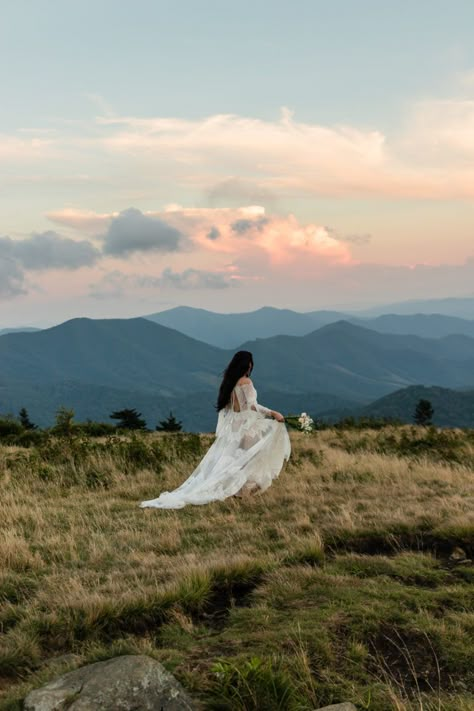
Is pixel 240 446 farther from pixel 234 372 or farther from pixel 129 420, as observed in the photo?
pixel 129 420

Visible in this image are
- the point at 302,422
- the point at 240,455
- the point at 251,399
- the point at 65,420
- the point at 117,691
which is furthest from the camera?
the point at 65,420

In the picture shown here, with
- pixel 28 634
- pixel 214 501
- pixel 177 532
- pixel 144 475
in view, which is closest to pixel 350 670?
pixel 28 634

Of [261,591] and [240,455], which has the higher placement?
[240,455]

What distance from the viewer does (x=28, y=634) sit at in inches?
210

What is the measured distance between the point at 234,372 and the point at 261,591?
6.07m

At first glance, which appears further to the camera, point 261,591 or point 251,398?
point 251,398

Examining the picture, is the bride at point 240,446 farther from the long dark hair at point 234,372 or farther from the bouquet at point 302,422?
the bouquet at point 302,422

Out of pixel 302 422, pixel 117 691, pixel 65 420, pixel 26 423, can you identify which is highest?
pixel 302 422

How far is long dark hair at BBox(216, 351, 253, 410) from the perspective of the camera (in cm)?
1175

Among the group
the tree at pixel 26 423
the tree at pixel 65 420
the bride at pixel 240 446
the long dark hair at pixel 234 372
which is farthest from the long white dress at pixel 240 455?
the tree at pixel 26 423

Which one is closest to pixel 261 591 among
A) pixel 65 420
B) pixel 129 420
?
pixel 65 420

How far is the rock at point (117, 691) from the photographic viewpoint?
12.6 feet

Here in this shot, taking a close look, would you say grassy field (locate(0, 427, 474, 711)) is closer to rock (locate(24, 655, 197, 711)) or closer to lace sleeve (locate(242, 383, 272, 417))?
rock (locate(24, 655, 197, 711))

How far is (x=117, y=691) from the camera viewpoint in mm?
3902
